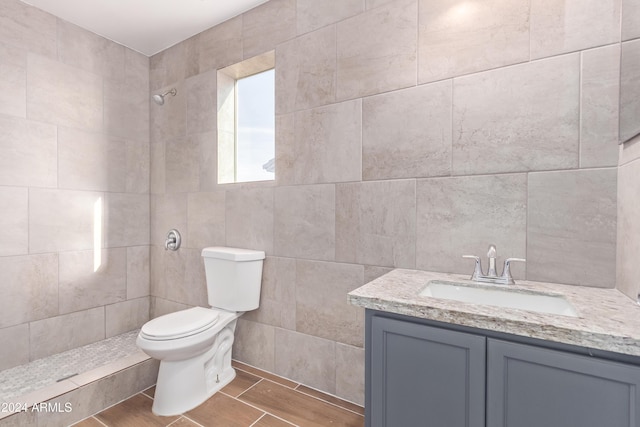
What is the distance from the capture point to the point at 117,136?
8.27 feet

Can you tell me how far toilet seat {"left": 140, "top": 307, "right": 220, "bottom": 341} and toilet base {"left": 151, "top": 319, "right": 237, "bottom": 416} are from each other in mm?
195

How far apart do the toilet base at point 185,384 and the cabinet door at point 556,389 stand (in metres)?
1.55

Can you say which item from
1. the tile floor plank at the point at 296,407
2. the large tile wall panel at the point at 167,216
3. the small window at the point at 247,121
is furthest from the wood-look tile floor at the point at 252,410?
the small window at the point at 247,121

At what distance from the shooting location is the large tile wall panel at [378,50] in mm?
1540

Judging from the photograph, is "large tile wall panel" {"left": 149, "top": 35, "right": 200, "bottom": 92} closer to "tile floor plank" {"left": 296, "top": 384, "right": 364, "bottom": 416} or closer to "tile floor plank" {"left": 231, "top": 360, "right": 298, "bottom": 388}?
"tile floor plank" {"left": 231, "top": 360, "right": 298, "bottom": 388}

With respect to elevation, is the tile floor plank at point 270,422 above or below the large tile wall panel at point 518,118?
below

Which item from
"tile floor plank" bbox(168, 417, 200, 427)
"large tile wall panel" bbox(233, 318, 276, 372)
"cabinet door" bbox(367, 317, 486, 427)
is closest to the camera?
"cabinet door" bbox(367, 317, 486, 427)

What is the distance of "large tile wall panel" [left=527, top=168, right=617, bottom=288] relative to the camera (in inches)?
45.8

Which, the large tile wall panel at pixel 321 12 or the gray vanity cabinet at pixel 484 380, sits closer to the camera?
the gray vanity cabinet at pixel 484 380

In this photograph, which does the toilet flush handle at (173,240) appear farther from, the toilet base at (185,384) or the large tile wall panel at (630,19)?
the large tile wall panel at (630,19)

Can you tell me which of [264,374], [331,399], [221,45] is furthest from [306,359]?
[221,45]

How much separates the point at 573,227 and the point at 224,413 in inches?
76.4

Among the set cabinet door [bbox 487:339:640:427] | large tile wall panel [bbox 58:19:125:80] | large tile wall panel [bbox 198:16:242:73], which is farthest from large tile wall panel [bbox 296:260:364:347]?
large tile wall panel [bbox 58:19:125:80]

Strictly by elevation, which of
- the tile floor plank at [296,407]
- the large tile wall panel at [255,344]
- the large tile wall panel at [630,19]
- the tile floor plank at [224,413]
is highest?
the large tile wall panel at [630,19]
